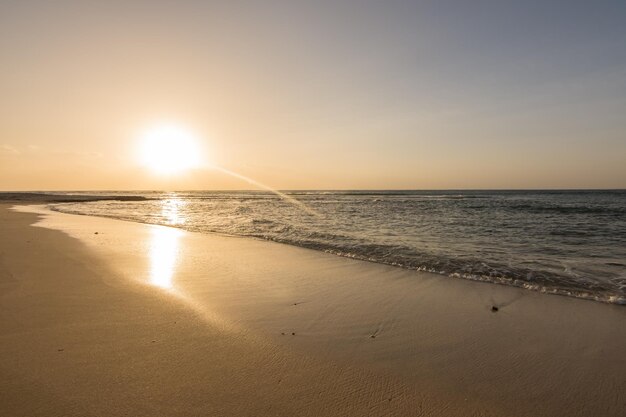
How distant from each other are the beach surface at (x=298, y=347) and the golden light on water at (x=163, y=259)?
0.13 m

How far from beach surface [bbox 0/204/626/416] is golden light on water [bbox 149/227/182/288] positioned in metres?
0.13

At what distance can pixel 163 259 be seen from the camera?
34.0 feet

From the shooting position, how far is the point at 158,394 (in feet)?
10.8

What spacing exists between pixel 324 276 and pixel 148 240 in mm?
9187

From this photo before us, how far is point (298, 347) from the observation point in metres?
4.48

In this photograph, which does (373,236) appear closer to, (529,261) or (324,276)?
(529,261)

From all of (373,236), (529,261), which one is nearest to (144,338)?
(529,261)

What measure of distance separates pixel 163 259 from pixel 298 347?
23.6 feet

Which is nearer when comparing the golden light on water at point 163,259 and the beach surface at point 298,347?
the beach surface at point 298,347

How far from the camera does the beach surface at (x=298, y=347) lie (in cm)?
325

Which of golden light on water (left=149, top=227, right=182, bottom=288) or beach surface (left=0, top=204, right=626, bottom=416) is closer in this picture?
beach surface (left=0, top=204, right=626, bottom=416)

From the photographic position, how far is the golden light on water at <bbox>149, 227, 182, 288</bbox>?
25.9 feet

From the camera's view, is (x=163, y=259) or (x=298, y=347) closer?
(x=298, y=347)

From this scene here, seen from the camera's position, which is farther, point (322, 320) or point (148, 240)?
point (148, 240)
